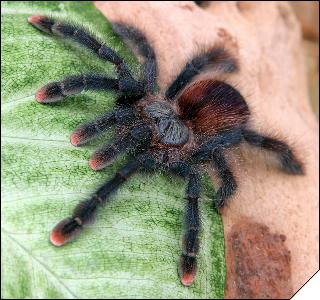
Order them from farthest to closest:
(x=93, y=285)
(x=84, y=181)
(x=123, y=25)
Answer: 1. (x=123, y=25)
2. (x=84, y=181)
3. (x=93, y=285)

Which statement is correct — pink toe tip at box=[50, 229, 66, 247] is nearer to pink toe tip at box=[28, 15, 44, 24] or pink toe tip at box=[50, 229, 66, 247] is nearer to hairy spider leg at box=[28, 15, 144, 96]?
hairy spider leg at box=[28, 15, 144, 96]

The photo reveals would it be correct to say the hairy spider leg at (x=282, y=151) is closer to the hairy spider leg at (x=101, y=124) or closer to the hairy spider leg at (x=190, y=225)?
the hairy spider leg at (x=190, y=225)

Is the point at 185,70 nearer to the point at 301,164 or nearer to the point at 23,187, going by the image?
the point at 301,164

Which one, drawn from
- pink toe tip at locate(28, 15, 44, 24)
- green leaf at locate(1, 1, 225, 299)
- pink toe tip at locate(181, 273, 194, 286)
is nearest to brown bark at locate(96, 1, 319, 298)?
green leaf at locate(1, 1, 225, 299)

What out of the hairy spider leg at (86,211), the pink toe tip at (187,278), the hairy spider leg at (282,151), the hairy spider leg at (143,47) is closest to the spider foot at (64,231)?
the hairy spider leg at (86,211)

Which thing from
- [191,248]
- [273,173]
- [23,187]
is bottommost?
[273,173]

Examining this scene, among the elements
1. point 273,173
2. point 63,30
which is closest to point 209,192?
point 273,173

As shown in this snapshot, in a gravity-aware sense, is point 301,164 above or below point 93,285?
below
